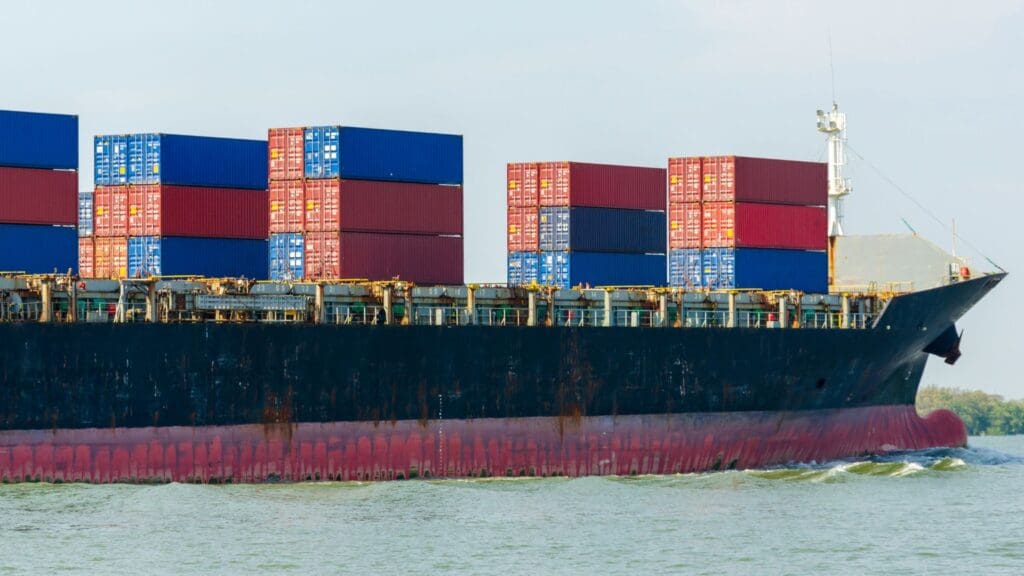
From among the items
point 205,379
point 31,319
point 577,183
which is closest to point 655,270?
point 577,183

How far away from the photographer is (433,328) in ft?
207

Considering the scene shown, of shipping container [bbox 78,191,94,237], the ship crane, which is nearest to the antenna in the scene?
the ship crane

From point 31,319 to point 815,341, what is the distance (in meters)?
32.0

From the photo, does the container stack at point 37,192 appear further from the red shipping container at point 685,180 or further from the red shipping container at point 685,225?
the red shipping container at point 685,180

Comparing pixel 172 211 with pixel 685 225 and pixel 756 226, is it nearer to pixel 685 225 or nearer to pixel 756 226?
pixel 685 225

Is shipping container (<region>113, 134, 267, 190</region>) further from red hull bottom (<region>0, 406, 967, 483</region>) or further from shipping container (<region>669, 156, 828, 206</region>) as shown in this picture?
shipping container (<region>669, 156, 828, 206</region>)

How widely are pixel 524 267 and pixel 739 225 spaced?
940 cm


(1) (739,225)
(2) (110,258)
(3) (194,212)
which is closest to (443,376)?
(3) (194,212)

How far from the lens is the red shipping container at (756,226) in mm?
74938

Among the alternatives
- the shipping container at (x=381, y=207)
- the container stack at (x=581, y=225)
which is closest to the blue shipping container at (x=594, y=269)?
the container stack at (x=581, y=225)

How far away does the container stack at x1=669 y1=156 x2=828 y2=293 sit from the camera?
74938mm

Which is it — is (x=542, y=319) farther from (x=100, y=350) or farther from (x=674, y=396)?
(x=100, y=350)

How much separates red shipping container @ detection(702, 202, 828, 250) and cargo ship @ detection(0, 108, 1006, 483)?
264 cm

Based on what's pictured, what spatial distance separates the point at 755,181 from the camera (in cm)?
7594
